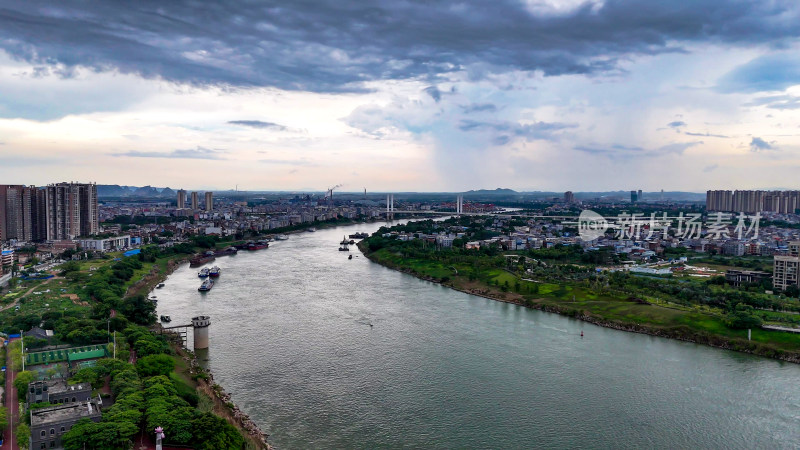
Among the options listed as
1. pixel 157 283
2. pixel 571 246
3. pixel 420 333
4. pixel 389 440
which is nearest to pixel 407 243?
pixel 571 246

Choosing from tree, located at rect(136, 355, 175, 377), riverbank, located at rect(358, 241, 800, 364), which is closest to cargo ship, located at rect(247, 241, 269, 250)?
riverbank, located at rect(358, 241, 800, 364)

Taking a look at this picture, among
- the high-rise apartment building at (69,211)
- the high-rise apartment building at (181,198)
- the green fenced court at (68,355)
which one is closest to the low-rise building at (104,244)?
the high-rise apartment building at (69,211)

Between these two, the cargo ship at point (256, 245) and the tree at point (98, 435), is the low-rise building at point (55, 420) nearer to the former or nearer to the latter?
the tree at point (98, 435)

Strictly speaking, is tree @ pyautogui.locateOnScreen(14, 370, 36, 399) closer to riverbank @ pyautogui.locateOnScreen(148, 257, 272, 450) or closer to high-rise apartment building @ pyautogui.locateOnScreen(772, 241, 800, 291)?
riverbank @ pyautogui.locateOnScreen(148, 257, 272, 450)

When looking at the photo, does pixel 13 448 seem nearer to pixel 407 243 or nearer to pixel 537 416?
pixel 537 416

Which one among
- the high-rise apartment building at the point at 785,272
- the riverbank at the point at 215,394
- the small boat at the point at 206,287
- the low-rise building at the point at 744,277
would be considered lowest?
the riverbank at the point at 215,394
